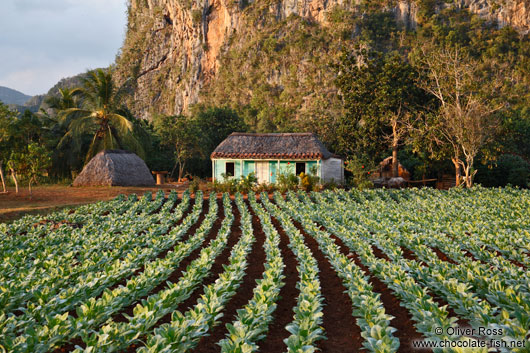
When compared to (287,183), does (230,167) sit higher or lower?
higher

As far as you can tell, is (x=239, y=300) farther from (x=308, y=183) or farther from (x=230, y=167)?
(x=230, y=167)

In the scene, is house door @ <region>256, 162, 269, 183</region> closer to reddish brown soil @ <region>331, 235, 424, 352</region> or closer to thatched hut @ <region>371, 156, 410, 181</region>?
thatched hut @ <region>371, 156, 410, 181</region>

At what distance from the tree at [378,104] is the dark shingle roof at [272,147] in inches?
173

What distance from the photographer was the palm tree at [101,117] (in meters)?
26.3

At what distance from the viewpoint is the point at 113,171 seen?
24219 mm

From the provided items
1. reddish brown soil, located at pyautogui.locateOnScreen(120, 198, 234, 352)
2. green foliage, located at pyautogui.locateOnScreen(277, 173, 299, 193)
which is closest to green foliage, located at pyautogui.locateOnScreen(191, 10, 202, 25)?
green foliage, located at pyautogui.locateOnScreen(277, 173, 299, 193)

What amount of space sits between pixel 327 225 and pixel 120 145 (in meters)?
21.6

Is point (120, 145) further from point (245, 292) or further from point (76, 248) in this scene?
point (245, 292)

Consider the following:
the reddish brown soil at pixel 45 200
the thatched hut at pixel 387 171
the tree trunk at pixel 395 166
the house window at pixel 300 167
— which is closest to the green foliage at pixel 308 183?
the house window at pixel 300 167

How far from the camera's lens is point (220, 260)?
8211 millimetres

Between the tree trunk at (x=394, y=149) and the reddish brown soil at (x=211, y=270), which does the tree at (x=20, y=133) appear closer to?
the reddish brown soil at (x=211, y=270)

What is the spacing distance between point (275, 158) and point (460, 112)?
10923 mm

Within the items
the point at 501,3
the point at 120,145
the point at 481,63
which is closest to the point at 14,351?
the point at 120,145

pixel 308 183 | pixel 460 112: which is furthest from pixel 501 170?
pixel 308 183
